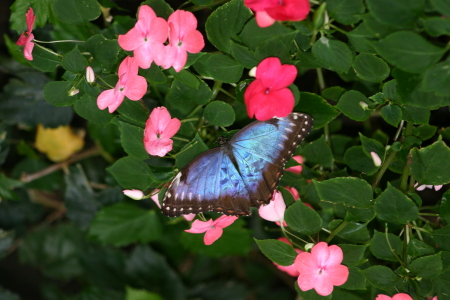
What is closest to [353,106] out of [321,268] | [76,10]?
[321,268]

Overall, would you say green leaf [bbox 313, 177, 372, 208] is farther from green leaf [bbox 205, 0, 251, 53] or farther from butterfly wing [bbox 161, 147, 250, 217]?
green leaf [bbox 205, 0, 251, 53]

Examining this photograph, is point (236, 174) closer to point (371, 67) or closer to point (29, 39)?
point (371, 67)

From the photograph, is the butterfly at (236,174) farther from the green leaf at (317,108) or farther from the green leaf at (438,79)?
the green leaf at (438,79)

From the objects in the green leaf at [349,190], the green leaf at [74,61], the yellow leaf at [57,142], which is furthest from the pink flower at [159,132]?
the yellow leaf at [57,142]

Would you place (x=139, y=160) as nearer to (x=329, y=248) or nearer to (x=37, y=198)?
(x=329, y=248)

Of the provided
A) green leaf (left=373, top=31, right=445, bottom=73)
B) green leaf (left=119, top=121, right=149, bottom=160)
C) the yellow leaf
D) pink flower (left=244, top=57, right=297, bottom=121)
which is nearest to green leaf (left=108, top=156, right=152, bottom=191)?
green leaf (left=119, top=121, right=149, bottom=160)

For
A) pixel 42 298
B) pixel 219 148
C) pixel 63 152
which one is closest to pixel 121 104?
pixel 219 148
